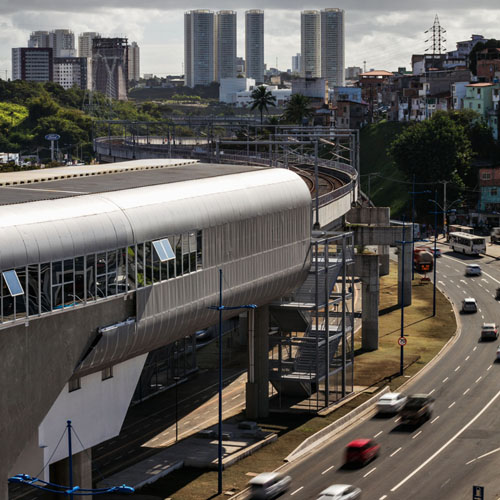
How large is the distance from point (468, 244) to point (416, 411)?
8856 centimetres

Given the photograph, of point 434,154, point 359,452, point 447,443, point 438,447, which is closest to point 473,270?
point 434,154

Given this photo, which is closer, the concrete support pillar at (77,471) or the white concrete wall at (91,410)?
the white concrete wall at (91,410)

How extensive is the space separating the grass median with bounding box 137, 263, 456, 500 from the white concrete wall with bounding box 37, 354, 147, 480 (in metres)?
7.49

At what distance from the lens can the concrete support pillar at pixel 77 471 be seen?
5519 centimetres

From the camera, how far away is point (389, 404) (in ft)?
267

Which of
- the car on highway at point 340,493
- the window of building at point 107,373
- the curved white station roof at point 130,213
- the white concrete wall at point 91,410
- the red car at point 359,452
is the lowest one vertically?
the red car at point 359,452

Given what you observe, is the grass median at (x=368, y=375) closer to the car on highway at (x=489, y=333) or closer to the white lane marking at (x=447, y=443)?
the car on highway at (x=489, y=333)

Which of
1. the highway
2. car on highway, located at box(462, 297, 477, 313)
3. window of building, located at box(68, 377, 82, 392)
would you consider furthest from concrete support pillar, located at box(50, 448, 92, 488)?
car on highway, located at box(462, 297, 477, 313)

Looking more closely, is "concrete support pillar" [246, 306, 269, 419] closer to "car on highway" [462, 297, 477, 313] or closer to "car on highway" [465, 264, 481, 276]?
"car on highway" [462, 297, 477, 313]

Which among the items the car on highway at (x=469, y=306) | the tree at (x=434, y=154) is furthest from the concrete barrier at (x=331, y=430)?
the tree at (x=434, y=154)

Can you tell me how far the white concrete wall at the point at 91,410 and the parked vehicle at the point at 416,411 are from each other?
24.8 metres

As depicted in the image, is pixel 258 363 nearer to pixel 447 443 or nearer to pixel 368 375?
pixel 447 443

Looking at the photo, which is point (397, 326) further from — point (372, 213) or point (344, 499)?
point (344, 499)

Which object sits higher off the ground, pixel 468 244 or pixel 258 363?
pixel 258 363
